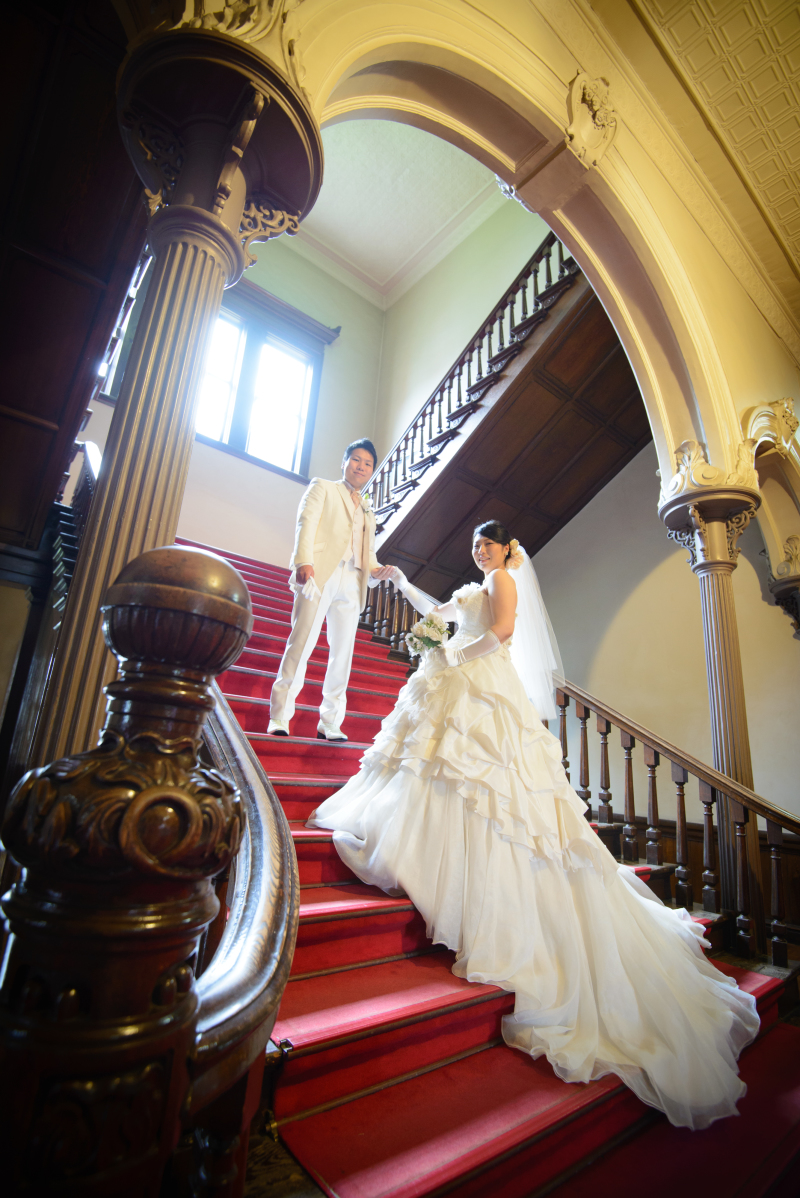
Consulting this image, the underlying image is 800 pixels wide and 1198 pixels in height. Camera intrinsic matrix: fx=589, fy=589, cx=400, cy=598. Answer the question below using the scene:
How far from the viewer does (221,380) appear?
845 centimetres

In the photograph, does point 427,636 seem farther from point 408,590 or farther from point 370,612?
point 370,612

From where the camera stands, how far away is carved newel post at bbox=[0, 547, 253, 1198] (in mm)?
399

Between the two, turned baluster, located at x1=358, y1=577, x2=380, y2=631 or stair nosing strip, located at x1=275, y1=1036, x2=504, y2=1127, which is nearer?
stair nosing strip, located at x1=275, y1=1036, x2=504, y2=1127

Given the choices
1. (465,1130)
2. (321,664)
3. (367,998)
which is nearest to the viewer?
(465,1130)

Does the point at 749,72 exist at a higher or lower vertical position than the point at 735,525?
higher

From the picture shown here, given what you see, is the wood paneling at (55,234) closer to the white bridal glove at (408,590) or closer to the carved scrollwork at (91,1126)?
the white bridal glove at (408,590)

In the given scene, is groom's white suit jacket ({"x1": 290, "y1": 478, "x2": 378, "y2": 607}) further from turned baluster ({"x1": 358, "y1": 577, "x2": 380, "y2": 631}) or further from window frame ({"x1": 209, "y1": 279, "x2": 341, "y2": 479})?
window frame ({"x1": 209, "y1": 279, "x2": 341, "y2": 479})

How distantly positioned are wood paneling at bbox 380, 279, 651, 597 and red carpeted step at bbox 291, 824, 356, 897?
4.26 m

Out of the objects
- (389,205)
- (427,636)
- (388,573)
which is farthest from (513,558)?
(389,205)

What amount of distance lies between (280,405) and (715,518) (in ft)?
22.2

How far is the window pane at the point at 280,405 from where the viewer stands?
28.6 ft

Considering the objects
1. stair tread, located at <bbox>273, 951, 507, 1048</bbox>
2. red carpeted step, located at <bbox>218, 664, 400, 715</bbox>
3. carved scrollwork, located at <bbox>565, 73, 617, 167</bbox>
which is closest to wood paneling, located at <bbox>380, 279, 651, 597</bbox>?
carved scrollwork, located at <bbox>565, 73, 617, 167</bbox>

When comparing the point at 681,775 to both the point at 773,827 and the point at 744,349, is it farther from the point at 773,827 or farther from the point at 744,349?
the point at 744,349

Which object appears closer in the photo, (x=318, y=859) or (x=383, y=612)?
(x=318, y=859)
